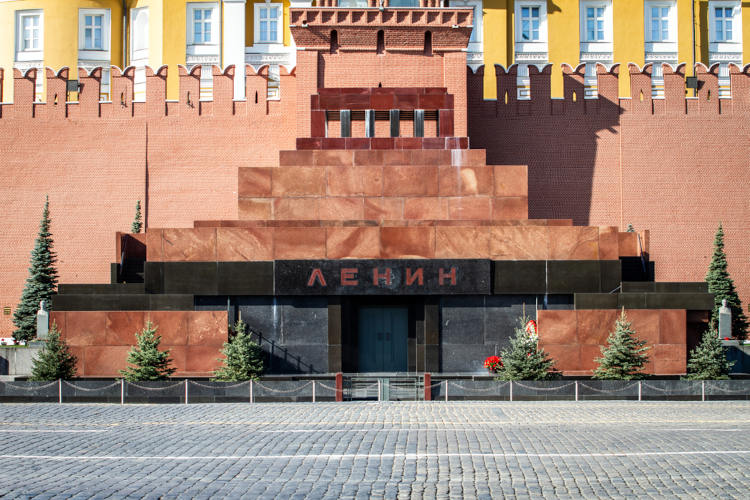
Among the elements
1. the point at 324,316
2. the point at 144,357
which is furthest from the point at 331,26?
the point at 144,357

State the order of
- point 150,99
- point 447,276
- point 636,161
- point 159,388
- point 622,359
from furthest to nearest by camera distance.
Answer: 1. point 150,99
2. point 636,161
3. point 447,276
4. point 622,359
5. point 159,388

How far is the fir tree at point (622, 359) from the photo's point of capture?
24312 millimetres

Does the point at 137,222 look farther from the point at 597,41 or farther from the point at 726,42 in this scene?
the point at 726,42

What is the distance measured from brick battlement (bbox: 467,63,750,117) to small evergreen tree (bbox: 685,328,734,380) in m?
12.6

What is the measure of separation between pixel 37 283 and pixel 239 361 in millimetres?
13296

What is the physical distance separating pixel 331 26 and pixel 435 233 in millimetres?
9748

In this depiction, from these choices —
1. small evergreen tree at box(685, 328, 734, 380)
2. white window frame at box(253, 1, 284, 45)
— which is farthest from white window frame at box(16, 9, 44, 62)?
small evergreen tree at box(685, 328, 734, 380)

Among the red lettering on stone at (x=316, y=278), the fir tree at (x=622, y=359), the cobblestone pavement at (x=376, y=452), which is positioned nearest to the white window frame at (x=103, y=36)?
the red lettering on stone at (x=316, y=278)

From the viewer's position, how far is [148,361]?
2409 centimetres

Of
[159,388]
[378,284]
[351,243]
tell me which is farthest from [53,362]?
[378,284]

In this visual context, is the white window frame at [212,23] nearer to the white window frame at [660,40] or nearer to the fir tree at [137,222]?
the fir tree at [137,222]

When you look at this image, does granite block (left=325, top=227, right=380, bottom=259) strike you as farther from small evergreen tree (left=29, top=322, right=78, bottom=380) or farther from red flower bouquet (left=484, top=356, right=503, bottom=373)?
small evergreen tree (left=29, top=322, right=78, bottom=380)

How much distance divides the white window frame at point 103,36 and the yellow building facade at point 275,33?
5 centimetres

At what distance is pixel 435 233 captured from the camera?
2717 centimetres
